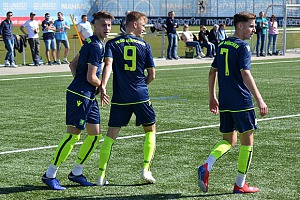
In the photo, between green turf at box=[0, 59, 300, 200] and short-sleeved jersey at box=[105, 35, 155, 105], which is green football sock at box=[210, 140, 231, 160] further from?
short-sleeved jersey at box=[105, 35, 155, 105]

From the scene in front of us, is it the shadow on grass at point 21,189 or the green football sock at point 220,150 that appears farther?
the shadow on grass at point 21,189

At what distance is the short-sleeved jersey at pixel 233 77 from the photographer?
23.9ft

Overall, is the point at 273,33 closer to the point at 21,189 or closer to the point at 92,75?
the point at 92,75

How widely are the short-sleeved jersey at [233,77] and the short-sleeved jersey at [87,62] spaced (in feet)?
4.09

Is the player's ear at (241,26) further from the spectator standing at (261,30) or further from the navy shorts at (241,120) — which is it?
the spectator standing at (261,30)

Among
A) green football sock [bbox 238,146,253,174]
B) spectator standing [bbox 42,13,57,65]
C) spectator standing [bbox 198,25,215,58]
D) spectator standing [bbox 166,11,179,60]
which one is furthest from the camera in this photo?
spectator standing [bbox 198,25,215,58]

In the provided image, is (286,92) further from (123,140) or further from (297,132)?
(123,140)

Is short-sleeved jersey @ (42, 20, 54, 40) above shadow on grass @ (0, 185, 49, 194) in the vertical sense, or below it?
above

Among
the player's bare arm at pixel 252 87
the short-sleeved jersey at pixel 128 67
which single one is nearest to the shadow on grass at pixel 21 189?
the short-sleeved jersey at pixel 128 67

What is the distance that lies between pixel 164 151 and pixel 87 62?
8.85 ft

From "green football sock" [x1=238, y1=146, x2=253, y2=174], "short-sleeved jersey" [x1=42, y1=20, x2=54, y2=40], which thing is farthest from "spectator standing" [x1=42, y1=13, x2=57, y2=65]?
"green football sock" [x1=238, y1=146, x2=253, y2=174]

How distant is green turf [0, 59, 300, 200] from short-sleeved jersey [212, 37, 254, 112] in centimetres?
92

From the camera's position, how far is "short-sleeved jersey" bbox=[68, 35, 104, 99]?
753 cm

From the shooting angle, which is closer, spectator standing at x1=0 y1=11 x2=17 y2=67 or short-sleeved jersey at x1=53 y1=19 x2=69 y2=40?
spectator standing at x1=0 y1=11 x2=17 y2=67
